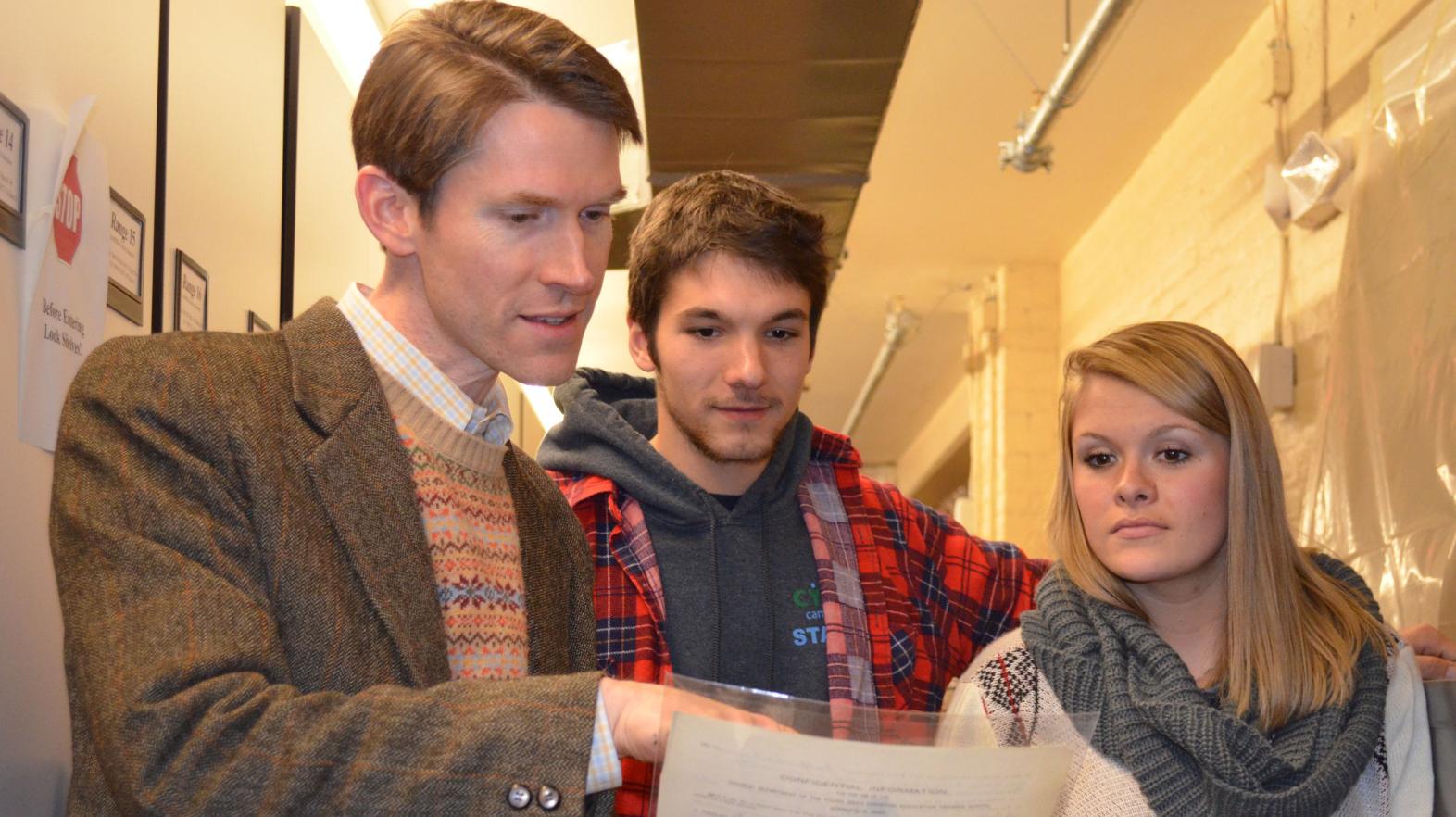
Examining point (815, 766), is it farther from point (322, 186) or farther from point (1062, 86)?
point (1062, 86)

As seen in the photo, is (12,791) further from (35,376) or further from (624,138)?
(624,138)

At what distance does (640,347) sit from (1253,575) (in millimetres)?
946

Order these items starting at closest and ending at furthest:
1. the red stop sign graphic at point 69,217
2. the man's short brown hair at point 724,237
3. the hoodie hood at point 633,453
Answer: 1. the red stop sign graphic at point 69,217
2. the hoodie hood at point 633,453
3. the man's short brown hair at point 724,237

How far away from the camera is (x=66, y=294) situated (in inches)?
64.7

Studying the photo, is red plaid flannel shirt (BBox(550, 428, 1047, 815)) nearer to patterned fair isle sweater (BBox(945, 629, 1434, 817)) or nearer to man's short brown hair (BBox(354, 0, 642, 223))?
patterned fair isle sweater (BBox(945, 629, 1434, 817))

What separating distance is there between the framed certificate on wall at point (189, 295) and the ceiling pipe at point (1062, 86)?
234 cm

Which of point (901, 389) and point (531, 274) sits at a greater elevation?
point (901, 389)

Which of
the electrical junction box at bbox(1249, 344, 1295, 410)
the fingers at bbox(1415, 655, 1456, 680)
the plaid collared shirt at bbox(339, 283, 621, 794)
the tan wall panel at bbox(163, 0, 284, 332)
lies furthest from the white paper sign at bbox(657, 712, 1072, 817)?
the electrical junction box at bbox(1249, 344, 1295, 410)

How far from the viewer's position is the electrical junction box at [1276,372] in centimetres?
435

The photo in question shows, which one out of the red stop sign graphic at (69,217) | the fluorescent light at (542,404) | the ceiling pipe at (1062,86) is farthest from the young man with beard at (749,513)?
the fluorescent light at (542,404)

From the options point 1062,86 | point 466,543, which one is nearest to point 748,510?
point 466,543

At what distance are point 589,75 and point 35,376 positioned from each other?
0.75 m

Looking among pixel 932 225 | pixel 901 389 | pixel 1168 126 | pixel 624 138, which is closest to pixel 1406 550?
pixel 624 138

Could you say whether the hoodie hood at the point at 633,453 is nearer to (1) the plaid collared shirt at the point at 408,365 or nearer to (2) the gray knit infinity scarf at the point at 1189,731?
(2) the gray knit infinity scarf at the point at 1189,731
